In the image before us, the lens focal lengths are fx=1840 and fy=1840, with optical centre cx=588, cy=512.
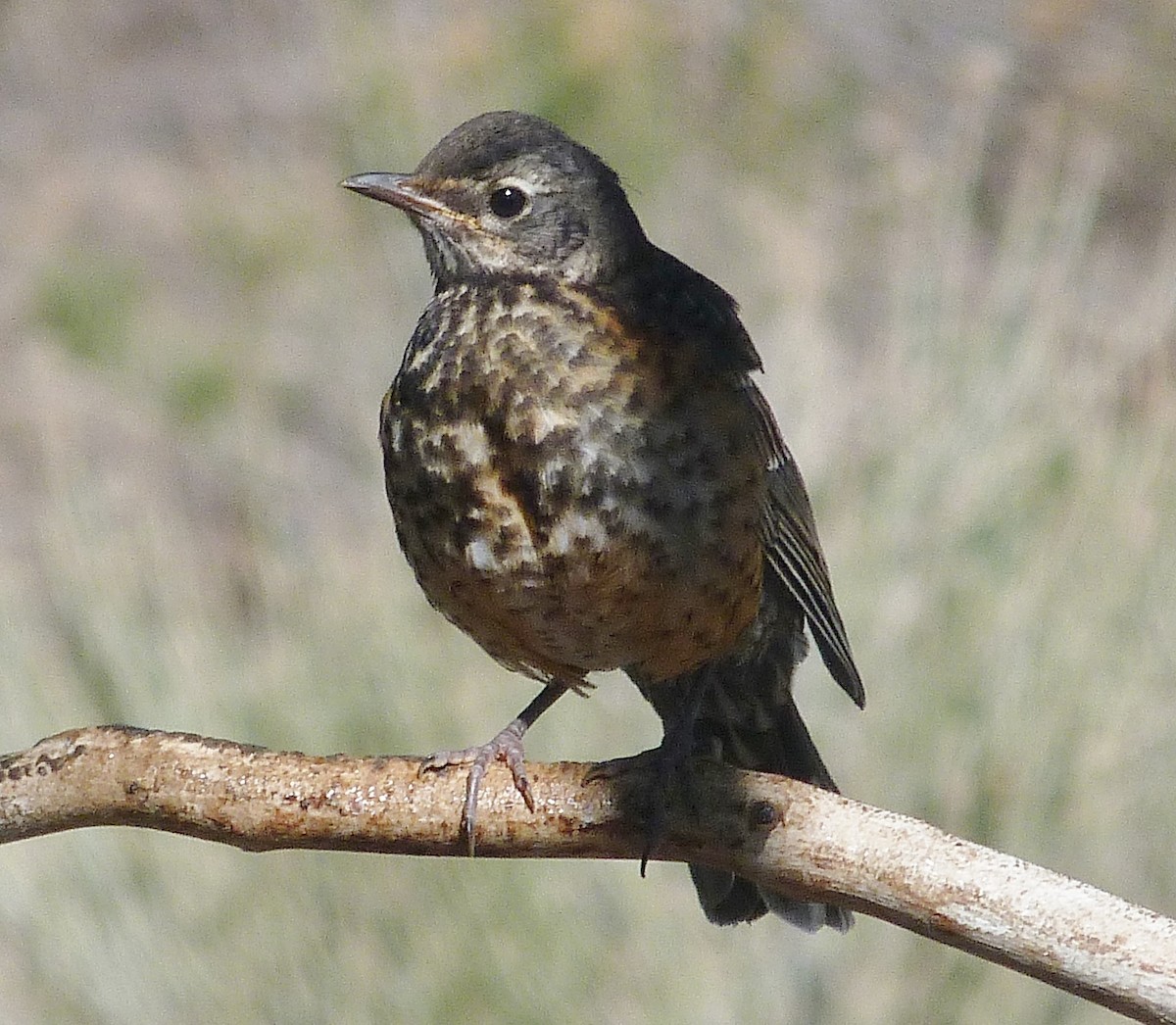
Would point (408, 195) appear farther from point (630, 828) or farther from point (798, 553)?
point (630, 828)

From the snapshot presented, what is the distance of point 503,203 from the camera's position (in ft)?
8.86

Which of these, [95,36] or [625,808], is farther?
[95,36]

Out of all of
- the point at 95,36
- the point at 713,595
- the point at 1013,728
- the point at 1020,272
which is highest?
the point at 95,36

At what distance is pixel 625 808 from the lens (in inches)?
94.5

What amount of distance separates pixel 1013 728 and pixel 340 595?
1.66 m

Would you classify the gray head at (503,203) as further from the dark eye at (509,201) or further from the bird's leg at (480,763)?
the bird's leg at (480,763)

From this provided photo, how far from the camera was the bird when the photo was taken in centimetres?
251

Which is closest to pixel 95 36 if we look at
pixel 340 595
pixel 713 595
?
pixel 340 595

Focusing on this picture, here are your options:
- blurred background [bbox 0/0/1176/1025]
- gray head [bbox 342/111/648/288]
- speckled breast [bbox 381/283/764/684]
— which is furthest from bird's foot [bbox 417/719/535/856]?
blurred background [bbox 0/0/1176/1025]

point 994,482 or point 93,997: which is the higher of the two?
point 994,482

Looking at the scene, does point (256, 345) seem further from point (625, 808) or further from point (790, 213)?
point (625, 808)

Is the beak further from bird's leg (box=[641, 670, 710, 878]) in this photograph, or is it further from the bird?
bird's leg (box=[641, 670, 710, 878])

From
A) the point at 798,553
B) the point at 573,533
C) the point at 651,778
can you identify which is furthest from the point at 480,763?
the point at 798,553

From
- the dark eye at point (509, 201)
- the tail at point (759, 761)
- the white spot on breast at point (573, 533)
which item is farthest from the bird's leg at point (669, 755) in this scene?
the dark eye at point (509, 201)
